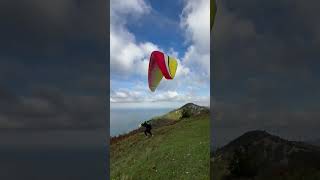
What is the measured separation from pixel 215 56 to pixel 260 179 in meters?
4.14

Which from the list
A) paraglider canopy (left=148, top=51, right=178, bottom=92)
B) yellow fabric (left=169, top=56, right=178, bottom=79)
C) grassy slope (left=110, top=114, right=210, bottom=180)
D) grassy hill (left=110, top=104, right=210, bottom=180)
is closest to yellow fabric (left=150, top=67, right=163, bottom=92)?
paraglider canopy (left=148, top=51, right=178, bottom=92)

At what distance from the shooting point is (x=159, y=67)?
56.5 ft

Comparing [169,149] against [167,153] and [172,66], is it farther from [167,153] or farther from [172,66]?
[172,66]

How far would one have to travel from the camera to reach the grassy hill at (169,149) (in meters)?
17.0

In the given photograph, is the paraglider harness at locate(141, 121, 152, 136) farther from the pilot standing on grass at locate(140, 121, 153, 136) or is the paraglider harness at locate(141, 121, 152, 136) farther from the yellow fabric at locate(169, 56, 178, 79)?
the yellow fabric at locate(169, 56, 178, 79)

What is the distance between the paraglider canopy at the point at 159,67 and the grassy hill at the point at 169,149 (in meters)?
1.83

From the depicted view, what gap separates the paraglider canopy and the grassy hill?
1827mm

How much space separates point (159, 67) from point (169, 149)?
3.26 metres

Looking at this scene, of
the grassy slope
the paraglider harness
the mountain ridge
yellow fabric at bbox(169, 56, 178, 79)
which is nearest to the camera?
the mountain ridge

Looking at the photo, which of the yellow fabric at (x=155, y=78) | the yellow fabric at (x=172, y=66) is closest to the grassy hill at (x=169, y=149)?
the yellow fabric at (x=155, y=78)

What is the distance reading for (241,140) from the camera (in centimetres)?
1453

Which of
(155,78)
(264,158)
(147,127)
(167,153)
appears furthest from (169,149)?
(264,158)

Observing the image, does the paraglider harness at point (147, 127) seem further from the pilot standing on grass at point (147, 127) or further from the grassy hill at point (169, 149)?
the grassy hill at point (169, 149)

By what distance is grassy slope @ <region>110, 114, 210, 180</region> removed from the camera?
55.7 feet
